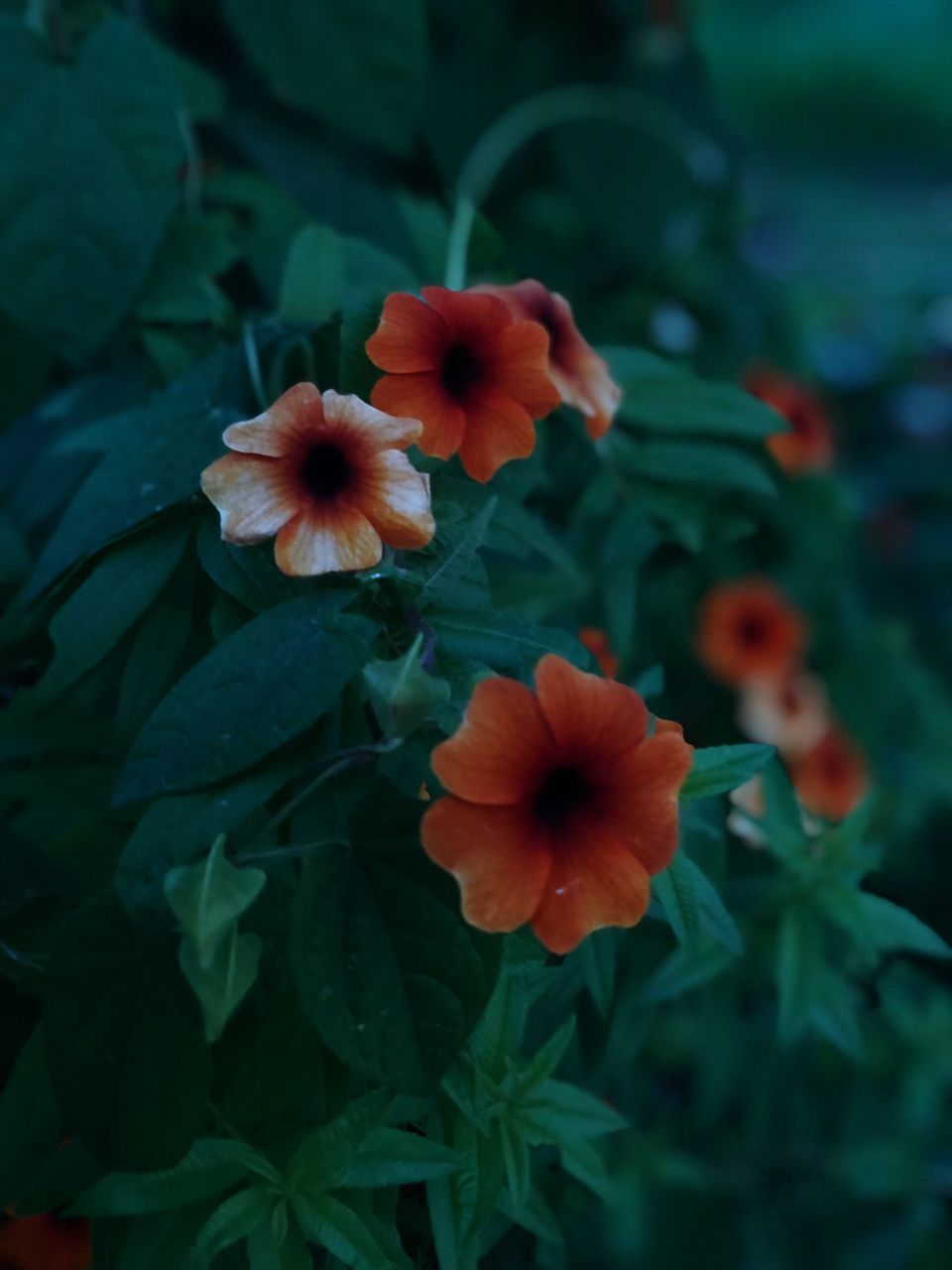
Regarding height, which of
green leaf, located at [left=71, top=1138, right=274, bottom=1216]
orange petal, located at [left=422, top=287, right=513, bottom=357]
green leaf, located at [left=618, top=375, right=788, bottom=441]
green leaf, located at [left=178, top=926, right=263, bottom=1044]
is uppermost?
orange petal, located at [left=422, top=287, right=513, bottom=357]

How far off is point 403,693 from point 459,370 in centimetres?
19

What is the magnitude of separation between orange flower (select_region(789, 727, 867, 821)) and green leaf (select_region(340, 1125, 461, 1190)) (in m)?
1.01

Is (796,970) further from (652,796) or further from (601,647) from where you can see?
(652,796)

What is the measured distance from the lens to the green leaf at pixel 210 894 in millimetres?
390

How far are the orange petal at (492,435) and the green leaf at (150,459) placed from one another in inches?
4.6

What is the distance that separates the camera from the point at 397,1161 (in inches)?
18.9

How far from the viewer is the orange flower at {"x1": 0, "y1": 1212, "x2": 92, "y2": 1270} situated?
53cm

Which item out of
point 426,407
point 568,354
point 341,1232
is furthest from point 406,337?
point 341,1232

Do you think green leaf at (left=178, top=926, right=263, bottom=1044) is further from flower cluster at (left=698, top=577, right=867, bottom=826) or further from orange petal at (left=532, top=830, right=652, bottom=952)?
flower cluster at (left=698, top=577, right=867, bottom=826)

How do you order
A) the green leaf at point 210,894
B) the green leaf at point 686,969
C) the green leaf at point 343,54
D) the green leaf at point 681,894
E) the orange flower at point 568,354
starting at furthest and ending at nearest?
1. the green leaf at point 343,54
2. the green leaf at point 686,969
3. the orange flower at point 568,354
4. the green leaf at point 681,894
5. the green leaf at point 210,894

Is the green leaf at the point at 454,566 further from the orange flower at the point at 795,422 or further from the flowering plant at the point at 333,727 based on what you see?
the orange flower at the point at 795,422

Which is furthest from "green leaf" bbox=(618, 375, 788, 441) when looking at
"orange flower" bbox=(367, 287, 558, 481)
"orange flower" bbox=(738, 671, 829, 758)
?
"orange flower" bbox=(738, 671, 829, 758)

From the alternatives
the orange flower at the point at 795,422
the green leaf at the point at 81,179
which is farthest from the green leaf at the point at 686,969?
the orange flower at the point at 795,422

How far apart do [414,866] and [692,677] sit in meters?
0.83
